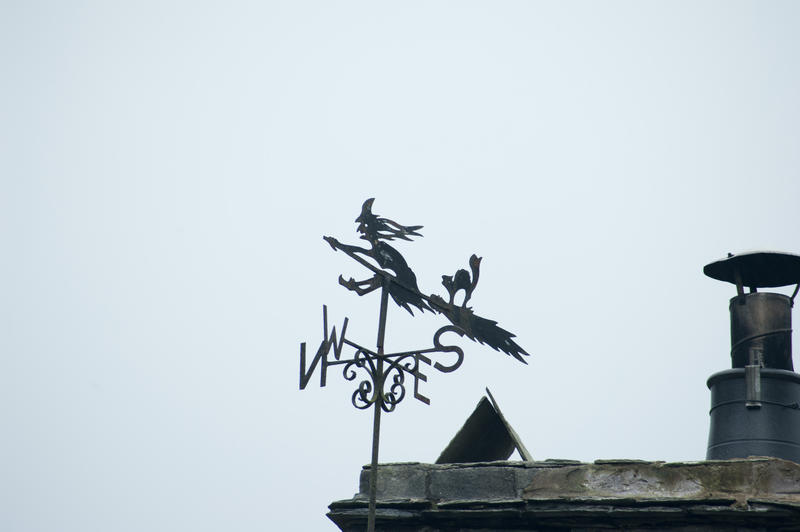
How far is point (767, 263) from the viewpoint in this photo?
1118 centimetres

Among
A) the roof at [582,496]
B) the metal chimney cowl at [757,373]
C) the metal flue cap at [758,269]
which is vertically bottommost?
the roof at [582,496]

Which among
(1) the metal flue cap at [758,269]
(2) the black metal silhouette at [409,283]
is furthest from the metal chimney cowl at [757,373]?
(2) the black metal silhouette at [409,283]

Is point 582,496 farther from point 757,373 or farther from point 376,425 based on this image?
point 757,373

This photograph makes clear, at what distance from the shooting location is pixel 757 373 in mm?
10242

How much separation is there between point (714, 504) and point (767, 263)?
443 cm

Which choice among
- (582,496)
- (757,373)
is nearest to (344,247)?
(582,496)

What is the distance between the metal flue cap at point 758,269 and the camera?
36.5 feet

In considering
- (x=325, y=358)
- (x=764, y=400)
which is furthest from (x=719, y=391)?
(x=325, y=358)

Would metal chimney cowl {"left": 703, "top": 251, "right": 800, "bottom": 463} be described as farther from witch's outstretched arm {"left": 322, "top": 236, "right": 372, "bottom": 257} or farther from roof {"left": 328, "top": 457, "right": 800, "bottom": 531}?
witch's outstretched arm {"left": 322, "top": 236, "right": 372, "bottom": 257}

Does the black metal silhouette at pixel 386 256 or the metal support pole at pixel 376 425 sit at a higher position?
the black metal silhouette at pixel 386 256

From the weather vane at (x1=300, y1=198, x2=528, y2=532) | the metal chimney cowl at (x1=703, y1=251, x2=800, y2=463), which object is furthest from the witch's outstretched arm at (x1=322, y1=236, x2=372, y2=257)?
the metal chimney cowl at (x1=703, y1=251, x2=800, y2=463)

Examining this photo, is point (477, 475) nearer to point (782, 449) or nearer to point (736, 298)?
point (782, 449)

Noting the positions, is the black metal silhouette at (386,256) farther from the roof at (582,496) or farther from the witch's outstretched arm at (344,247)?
the roof at (582,496)

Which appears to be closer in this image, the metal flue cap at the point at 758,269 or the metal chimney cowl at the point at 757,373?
the metal chimney cowl at the point at 757,373
